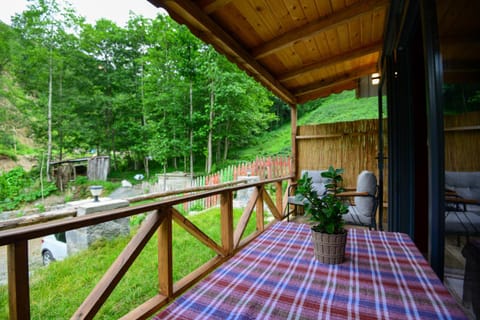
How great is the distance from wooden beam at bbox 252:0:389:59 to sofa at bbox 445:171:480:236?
1942 mm

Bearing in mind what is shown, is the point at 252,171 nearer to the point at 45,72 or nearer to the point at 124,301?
the point at 124,301

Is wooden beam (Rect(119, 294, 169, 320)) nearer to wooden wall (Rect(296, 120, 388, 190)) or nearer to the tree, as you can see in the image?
wooden wall (Rect(296, 120, 388, 190))

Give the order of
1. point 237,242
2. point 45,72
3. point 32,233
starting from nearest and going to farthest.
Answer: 1. point 32,233
2. point 237,242
3. point 45,72

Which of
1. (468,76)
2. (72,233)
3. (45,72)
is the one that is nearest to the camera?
(468,76)

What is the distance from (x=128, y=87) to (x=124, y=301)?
12155mm

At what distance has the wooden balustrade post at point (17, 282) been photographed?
89 centimetres

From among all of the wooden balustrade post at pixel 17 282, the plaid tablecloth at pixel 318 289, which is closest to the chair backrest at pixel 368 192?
the plaid tablecloth at pixel 318 289

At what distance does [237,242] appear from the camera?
249 centimetres

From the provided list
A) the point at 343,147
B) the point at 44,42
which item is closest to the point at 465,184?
the point at 343,147

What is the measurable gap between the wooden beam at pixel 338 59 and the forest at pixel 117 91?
18.6 ft

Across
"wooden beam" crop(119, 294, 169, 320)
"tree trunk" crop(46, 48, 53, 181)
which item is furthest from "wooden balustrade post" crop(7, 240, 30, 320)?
"tree trunk" crop(46, 48, 53, 181)

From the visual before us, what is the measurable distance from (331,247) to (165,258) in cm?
116

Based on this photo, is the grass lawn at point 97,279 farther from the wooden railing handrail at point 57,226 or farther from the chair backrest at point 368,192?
the chair backrest at point 368,192

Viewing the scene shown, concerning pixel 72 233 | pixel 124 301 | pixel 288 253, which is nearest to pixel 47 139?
pixel 72 233
